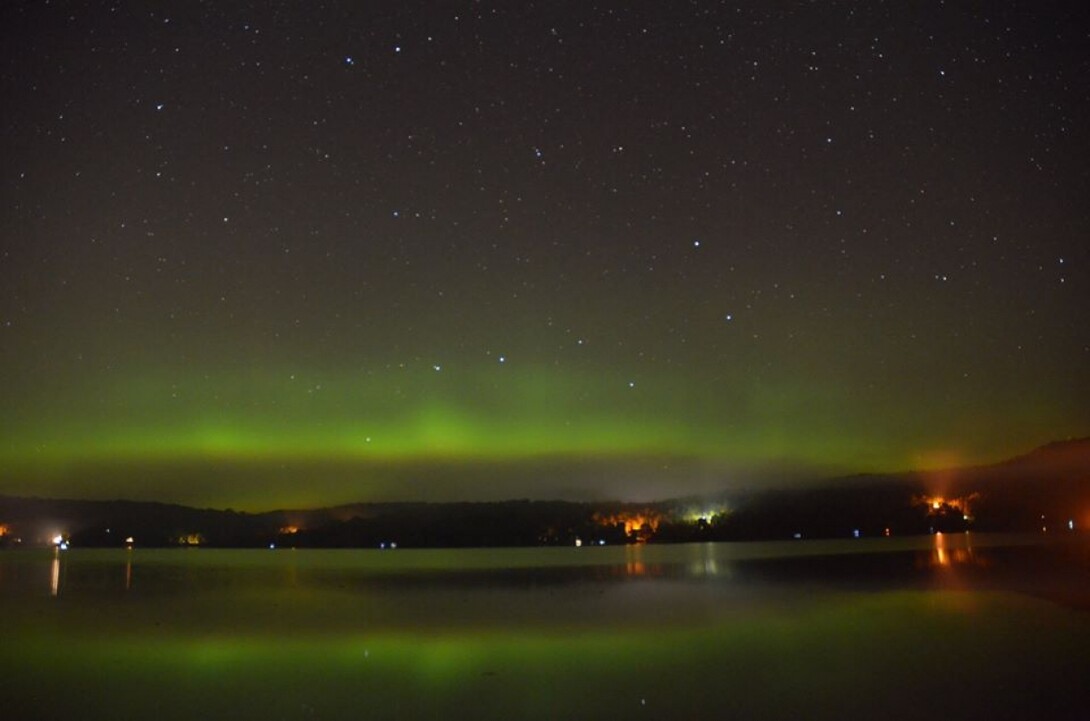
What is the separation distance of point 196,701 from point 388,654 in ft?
11.4

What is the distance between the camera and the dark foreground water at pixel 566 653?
416 inches

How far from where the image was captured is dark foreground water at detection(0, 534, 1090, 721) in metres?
10.6

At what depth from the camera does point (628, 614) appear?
19.2m

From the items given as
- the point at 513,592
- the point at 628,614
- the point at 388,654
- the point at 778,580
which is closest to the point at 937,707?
the point at 388,654

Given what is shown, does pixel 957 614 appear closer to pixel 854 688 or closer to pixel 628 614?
pixel 628 614

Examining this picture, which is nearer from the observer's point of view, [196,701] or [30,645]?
[196,701]

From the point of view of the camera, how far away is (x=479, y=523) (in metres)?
106

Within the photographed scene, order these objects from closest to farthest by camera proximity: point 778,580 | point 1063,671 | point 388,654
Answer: point 1063,671 < point 388,654 < point 778,580

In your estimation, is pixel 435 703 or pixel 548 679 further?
pixel 548 679

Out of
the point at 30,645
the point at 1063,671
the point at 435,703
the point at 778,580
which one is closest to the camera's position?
the point at 435,703

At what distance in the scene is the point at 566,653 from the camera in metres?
14.1

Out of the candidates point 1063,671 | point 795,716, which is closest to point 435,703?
point 795,716

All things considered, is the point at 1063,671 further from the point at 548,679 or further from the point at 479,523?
the point at 479,523

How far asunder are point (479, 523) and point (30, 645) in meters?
91.5
